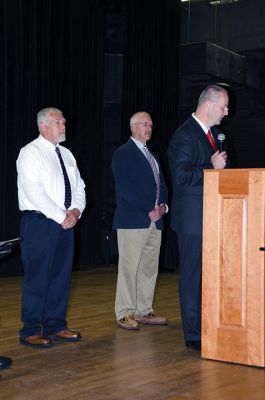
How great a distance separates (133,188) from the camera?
439 cm

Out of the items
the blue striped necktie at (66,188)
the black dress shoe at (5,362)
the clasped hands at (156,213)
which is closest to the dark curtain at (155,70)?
the clasped hands at (156,213)

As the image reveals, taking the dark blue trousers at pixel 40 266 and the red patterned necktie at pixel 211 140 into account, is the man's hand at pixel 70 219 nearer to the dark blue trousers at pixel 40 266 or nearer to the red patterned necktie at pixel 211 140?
the dark blue trousers at pixel 40 266

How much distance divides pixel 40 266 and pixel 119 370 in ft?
2.78

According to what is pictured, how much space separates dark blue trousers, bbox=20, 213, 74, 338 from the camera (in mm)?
3666

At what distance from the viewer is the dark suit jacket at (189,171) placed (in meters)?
3.54

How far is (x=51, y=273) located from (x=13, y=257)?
4.30m

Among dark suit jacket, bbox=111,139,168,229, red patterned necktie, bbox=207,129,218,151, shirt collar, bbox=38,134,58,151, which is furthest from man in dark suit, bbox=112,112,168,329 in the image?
red patterned necktie, bbox=207,129,218,151

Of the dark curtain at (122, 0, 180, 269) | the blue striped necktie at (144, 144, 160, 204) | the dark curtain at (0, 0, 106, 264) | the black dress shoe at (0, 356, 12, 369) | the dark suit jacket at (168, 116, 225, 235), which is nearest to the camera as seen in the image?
the black dress shoe at (0, 356, 12, 369)

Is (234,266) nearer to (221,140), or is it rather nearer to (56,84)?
(221,140)

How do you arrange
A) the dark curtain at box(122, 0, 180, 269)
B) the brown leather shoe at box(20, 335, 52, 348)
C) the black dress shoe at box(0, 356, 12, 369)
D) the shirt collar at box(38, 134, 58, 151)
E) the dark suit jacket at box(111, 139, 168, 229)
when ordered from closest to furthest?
the black dress shoe at box(0, 356, 12, 369)
the brown leather shoe at box(20, 335, 52, 348)
the shirt collar at box(38, 134, 58, 151)
the dark suit jacket at box(111, 139, 168, 229)
the dark curtain at box(122, 0, 180, 269)

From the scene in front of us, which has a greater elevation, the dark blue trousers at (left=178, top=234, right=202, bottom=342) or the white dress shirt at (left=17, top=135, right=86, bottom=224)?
the white dress shirt at (left=17, top=135, right=86, bottom=224)

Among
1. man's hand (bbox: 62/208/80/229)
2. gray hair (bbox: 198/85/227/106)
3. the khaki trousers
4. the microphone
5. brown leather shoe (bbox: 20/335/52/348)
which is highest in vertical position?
gray hair (bbox: 198/85/227/106)

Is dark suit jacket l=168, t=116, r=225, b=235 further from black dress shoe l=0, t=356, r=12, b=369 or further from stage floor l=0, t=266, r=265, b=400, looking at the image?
black dress shoe l=0, t=356, r=12, b=369

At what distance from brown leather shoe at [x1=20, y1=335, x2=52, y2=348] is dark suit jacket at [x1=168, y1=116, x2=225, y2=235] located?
38.9 inches
